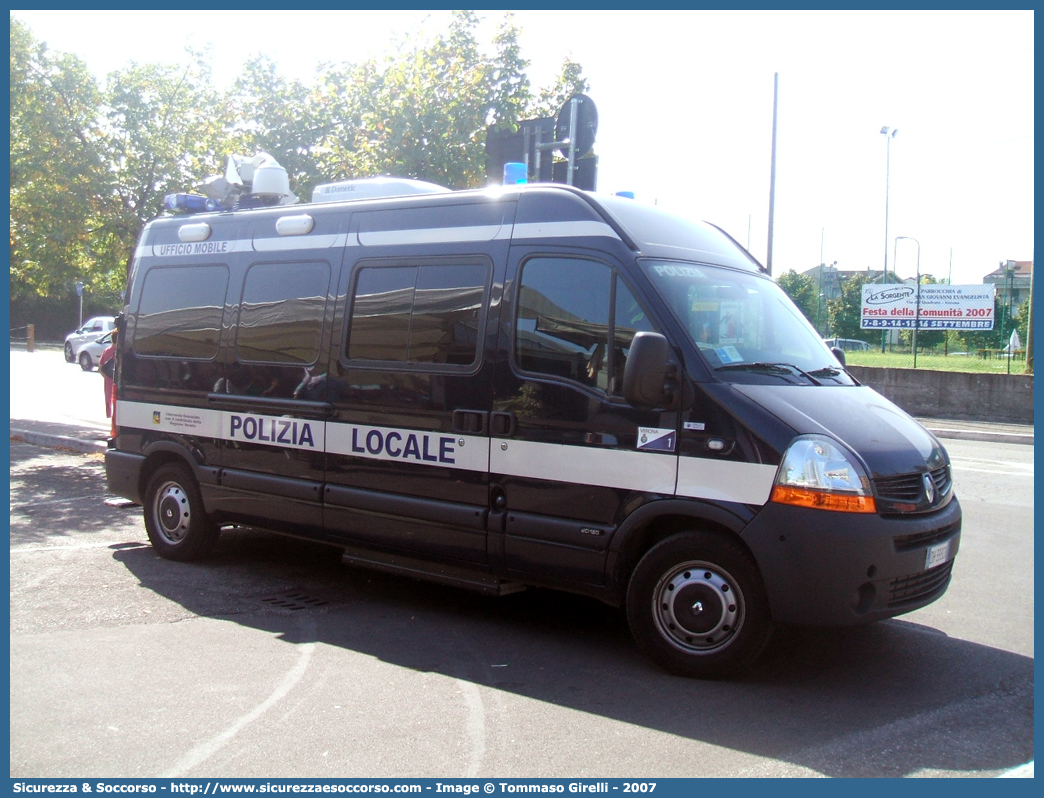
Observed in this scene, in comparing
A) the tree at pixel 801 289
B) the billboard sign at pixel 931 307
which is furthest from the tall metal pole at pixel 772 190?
the tree at pixel 801 289

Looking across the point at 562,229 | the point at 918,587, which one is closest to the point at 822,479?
the point at 918,587

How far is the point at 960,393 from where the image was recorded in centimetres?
2200

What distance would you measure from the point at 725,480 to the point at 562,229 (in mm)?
1732

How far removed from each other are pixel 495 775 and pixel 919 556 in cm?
240

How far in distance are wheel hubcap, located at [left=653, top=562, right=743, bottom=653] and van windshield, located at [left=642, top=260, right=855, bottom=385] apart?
102cm

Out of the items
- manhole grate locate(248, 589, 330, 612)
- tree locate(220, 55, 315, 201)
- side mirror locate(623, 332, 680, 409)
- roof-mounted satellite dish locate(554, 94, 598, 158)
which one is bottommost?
manhole grate locate(248, 589, 330, 612)

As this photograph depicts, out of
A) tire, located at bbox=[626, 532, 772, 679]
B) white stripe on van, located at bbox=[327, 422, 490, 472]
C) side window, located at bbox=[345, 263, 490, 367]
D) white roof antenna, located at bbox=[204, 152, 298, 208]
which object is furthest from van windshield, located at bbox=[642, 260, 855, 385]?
white roof antenna, located at bbox=[204, 152, 298, 208]

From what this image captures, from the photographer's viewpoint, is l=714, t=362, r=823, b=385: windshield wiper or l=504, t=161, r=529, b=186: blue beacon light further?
l=504, t=161, r=529, b=186: blue beacon light

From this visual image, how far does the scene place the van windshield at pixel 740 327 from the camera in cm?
509

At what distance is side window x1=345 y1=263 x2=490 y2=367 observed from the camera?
5805 mm

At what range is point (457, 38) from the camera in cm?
1258

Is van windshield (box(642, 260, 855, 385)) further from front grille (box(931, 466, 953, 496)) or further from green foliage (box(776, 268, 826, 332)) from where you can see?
green foliage (box(776, 268, 826, 332))

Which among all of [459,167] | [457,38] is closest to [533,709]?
[459,167]

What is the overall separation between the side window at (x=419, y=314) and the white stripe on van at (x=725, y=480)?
1503mm
